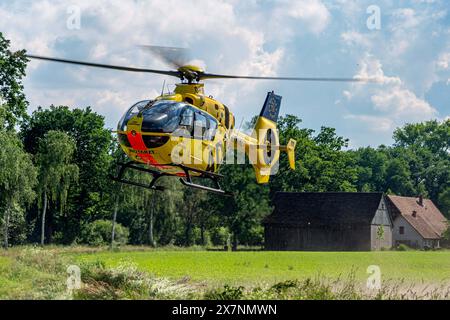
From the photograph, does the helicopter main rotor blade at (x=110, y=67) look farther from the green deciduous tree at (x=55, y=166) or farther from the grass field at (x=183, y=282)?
the green deciduous tree at (x=55, y=166)

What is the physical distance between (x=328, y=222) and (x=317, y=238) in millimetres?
2202

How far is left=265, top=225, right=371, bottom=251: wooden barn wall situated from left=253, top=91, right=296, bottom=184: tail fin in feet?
162

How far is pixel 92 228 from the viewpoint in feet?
257

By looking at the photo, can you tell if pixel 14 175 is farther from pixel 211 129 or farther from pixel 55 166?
pixel 211 129

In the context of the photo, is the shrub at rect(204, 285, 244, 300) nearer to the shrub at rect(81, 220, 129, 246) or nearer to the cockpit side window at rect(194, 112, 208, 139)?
the cockpit side window at rect(194, 112, 208, 139)

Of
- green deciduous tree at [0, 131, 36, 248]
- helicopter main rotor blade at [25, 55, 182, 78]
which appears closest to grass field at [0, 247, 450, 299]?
helicopter main rotor blade at [25, 55, 182, 78]

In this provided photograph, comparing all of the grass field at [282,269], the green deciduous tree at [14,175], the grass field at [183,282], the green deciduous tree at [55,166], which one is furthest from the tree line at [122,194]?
the grass field at [183,282]

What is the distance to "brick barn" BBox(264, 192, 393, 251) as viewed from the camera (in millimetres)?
76875

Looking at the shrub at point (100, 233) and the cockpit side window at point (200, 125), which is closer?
the cockpit side window at point (200, 125)

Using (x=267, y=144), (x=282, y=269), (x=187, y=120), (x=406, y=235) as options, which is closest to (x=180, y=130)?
(x=187, y=120)

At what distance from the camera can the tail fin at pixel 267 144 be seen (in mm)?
26250

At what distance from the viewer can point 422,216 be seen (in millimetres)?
89812

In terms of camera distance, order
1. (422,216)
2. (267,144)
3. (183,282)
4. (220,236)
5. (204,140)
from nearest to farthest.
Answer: (204,140)
(267,144)
(183,282)
(220,236)
(422,216)
